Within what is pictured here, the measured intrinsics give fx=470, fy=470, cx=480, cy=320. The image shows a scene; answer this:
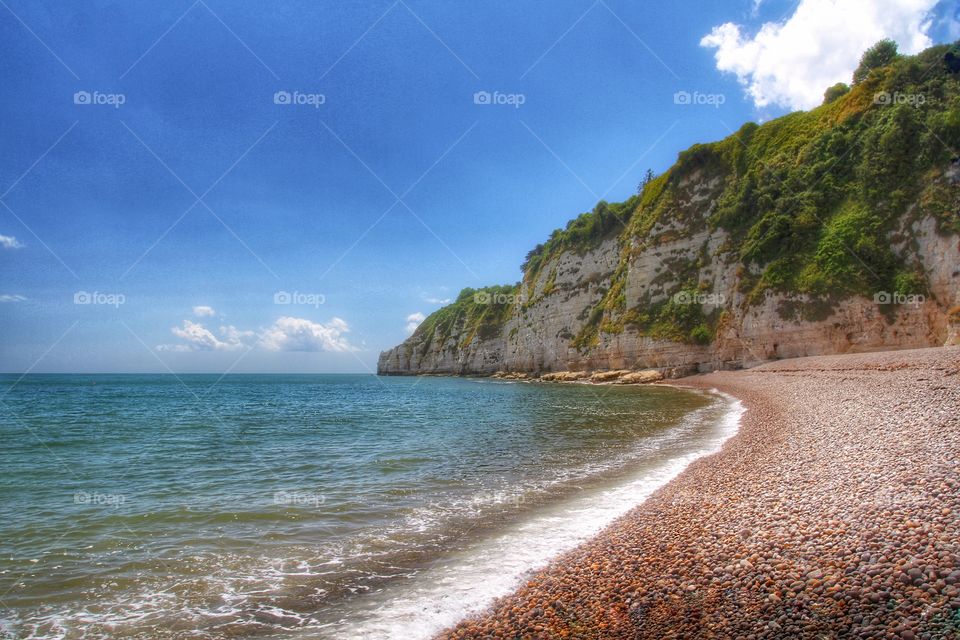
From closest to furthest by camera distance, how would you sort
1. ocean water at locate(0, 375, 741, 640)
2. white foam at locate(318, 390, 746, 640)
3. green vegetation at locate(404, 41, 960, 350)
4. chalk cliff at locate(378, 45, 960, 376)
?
1. white foam at locate(318, 390, 746, 640)
2. ocean water at locate(0, 375, 741, 640)
3. chalk cliff at locate(378, 45, 960, 376)
4. green vegetation at locate(404, 41, 960, 350)

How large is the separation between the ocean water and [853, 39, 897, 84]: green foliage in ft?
149

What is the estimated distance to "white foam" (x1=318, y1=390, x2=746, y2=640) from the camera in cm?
523

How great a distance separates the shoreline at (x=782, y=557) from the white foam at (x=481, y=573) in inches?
12.1

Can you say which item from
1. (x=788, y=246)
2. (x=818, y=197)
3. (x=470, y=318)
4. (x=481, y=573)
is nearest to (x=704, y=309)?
(x=788, y=246)

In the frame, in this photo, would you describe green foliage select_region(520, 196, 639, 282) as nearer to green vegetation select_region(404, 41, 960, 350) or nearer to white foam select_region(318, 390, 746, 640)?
green vegetation select_region(404, 41, 960, 350)

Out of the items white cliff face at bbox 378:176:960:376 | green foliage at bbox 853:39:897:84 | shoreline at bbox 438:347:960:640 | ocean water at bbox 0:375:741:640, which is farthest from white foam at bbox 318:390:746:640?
green foliage at bbox 853:39:897:84

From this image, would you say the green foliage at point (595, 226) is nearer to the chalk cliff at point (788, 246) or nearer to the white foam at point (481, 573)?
the chalk cliff at point (788, 246)

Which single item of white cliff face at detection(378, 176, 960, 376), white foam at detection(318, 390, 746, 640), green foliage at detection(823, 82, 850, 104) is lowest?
white foam at detection(318, 390, 746, 640)

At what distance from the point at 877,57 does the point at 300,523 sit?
5964cm

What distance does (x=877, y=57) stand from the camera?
4319cm

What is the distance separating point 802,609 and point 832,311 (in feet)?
126

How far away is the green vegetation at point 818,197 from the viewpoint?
107ft

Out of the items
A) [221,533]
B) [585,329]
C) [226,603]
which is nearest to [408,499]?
[221,533]

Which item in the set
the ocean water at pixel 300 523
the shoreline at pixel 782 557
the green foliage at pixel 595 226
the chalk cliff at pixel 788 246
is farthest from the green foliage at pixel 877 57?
the shoreline at pixel 782 557
